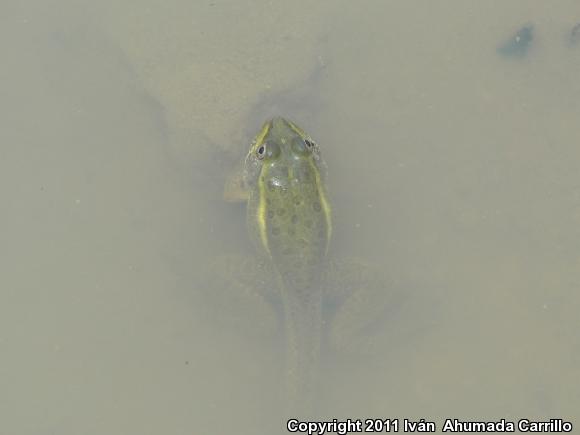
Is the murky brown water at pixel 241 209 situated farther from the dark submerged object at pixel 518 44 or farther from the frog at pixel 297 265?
the frog at pixel 297 265

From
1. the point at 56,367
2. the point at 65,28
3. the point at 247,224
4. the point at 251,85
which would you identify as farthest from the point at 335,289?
the point at 65,28

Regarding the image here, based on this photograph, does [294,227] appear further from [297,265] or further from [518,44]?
[518,44]

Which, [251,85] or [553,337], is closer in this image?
[553,337]

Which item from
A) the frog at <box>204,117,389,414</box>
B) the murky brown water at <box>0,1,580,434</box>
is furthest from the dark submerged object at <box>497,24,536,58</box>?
the frog at <box>204,117,389,414</box>

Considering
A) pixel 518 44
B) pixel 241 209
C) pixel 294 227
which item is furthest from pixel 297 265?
pixel 518 44

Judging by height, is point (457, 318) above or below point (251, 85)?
below

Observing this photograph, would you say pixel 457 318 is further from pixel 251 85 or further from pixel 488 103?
pixel 251 85

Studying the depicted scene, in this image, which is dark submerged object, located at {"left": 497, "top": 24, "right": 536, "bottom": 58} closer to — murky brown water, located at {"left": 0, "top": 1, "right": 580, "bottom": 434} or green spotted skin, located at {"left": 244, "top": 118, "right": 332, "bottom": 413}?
murky brown water, located at {"left": 0, "top": 1, "right": 580, "bottom": 434}
